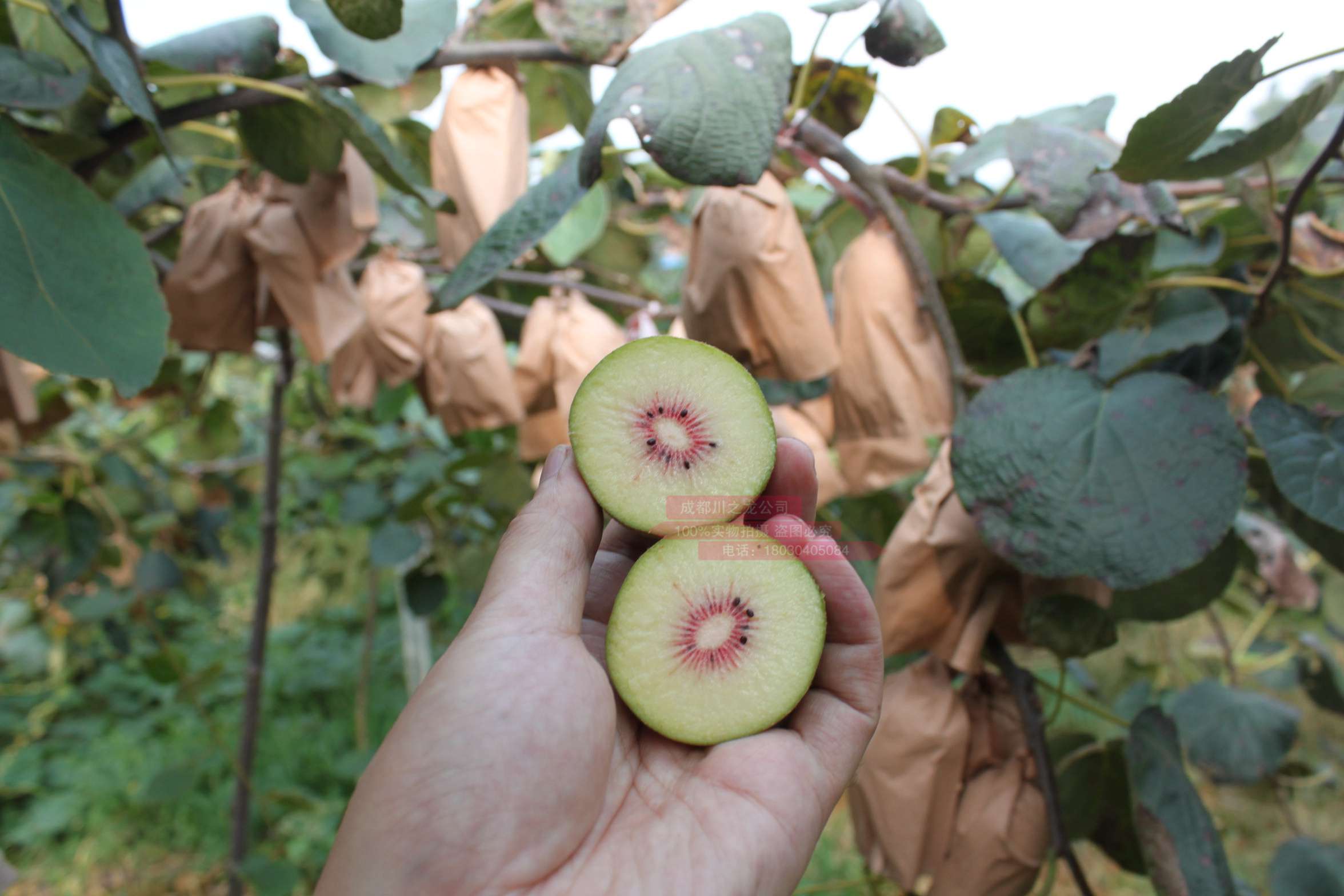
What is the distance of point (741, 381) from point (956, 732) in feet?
1.51

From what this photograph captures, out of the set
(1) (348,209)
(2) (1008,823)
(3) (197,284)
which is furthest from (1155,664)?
(3) (197,284)

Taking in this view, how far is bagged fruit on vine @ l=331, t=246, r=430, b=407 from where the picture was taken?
134 centimetres

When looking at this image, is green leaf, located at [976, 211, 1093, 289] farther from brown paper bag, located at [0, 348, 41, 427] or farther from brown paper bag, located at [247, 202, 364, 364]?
brown paper bag, located at [0, 348, 41, 427]

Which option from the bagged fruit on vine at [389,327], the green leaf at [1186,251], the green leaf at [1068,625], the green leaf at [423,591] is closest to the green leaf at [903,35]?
the green leaf at [1186,251]

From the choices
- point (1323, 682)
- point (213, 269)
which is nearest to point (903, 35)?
point (213, 269)

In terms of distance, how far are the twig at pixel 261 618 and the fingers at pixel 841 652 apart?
1170 mm

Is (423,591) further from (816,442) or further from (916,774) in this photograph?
(916,774)

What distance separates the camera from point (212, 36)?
84cm

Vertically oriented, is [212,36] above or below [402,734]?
above

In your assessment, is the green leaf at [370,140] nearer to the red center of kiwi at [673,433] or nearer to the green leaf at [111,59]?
the green leaf at [111,59]

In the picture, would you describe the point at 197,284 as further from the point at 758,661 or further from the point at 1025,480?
the point at 1025,480

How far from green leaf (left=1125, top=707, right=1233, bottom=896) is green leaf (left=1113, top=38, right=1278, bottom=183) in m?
0.56

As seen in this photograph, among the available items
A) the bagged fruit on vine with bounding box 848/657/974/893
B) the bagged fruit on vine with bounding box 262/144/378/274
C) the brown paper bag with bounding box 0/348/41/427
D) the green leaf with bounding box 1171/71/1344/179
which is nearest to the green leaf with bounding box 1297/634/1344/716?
the bagged fruit on vine with bounding box 848/657/974/893

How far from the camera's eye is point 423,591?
6.14ft
